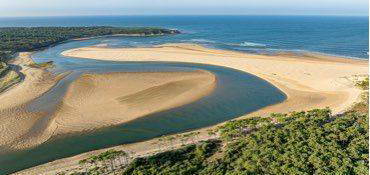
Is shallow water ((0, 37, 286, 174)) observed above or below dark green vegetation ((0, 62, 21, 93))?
below

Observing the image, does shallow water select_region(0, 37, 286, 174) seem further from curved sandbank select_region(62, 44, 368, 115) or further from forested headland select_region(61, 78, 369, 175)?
forested headland select_region(61, 78, 369, 175)

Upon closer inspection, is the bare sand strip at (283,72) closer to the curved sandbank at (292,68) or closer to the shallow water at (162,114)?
the curved sandbank at (292,68)

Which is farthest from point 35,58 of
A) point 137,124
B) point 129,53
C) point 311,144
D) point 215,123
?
point 311,144

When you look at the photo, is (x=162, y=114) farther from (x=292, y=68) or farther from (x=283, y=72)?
(x=292, y=68)

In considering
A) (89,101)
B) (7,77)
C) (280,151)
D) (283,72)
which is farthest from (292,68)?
(7,77)

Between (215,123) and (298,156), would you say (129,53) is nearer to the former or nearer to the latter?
(215,123)

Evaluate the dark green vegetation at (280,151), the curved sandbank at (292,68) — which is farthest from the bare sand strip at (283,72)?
the dark green vegetation at (280,151)

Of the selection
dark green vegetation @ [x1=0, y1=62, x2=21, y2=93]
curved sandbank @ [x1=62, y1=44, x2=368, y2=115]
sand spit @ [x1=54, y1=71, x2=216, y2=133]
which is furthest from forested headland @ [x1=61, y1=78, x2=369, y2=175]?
dark green vegetation @ [x1=0, y1=62, x2=21, y2=93]
